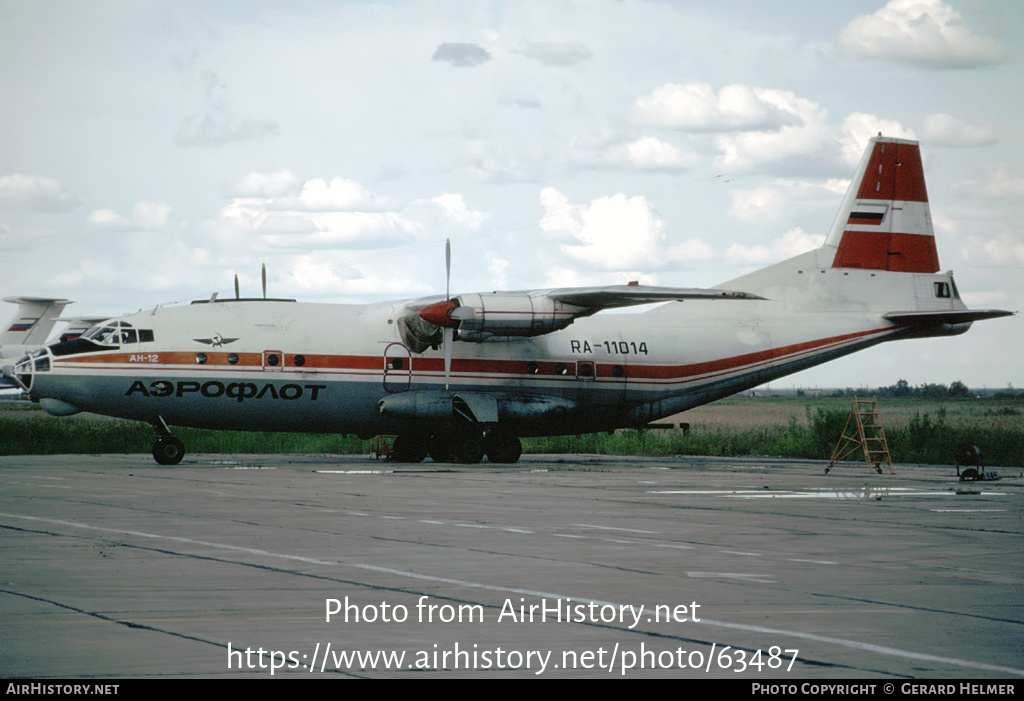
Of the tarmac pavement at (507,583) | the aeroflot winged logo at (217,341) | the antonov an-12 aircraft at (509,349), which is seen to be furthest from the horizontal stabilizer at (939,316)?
the aeroflot winged logo at (217,341)

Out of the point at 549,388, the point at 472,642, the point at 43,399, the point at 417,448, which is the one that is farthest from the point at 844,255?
the point at 472,642

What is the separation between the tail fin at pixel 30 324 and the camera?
6147cm

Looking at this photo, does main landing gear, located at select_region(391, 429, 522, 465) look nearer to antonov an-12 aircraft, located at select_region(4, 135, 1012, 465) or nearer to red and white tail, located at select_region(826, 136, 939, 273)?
antonov an-12 aircraft, located at select_region(4, 135, 1012, 465)

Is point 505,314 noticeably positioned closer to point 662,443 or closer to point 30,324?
point 662,443

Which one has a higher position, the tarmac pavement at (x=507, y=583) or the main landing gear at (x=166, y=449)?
the main landing gear at (x=166, y=449)

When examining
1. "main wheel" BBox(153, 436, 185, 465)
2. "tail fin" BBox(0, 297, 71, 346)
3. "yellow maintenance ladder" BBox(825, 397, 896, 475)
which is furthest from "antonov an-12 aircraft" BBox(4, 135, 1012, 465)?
"tail fin" BBox(0, 297, 71, 346)

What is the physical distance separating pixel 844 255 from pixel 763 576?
92.7 ft

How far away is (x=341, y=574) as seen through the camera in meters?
11.7

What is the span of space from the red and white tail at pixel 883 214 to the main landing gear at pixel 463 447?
12.5 metres

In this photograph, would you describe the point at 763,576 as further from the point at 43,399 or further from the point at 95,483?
the point at 43,399

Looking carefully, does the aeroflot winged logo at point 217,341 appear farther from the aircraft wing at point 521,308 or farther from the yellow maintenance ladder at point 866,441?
the yellow maintenance ladder at point 866,441

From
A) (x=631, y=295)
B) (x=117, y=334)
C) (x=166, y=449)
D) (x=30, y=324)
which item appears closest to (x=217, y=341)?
(x=117, y=334)

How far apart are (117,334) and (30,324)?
1359 inches

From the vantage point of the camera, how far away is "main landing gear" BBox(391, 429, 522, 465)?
3341 cm
